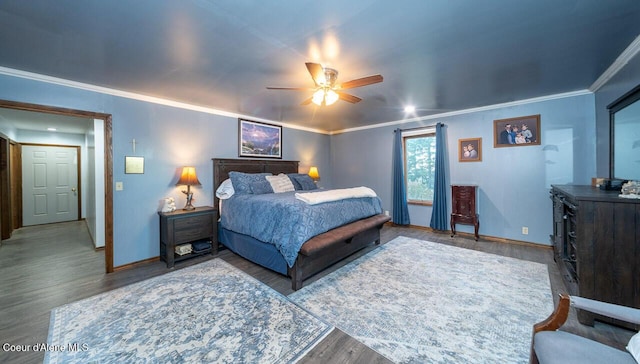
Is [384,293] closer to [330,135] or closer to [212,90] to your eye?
[212,90]

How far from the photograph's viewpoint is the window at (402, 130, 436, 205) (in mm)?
5051

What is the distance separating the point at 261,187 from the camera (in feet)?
13.7

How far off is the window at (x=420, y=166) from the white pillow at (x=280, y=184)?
2755 millimetres

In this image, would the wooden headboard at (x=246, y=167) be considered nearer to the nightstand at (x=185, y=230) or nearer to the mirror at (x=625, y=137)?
the nightstand at (x=185, y=230)

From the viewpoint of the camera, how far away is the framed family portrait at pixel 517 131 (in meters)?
3.85

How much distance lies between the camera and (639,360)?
95cm

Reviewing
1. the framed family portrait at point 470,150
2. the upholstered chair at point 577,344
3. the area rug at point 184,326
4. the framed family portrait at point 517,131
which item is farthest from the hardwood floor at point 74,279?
the framed family portrait at point 517,131

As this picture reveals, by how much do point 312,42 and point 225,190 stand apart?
282 centimetres

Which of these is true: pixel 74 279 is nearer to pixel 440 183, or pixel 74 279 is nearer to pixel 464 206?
pixel 440 183

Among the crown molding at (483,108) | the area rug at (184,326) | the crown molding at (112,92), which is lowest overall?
the area rug at (184,326)

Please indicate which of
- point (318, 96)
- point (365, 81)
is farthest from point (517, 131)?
point (318, 96)

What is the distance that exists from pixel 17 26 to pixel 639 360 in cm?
420

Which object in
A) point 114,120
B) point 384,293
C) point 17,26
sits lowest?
point 384,293

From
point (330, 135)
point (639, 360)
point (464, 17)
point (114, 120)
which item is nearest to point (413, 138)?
point (330, 135)
